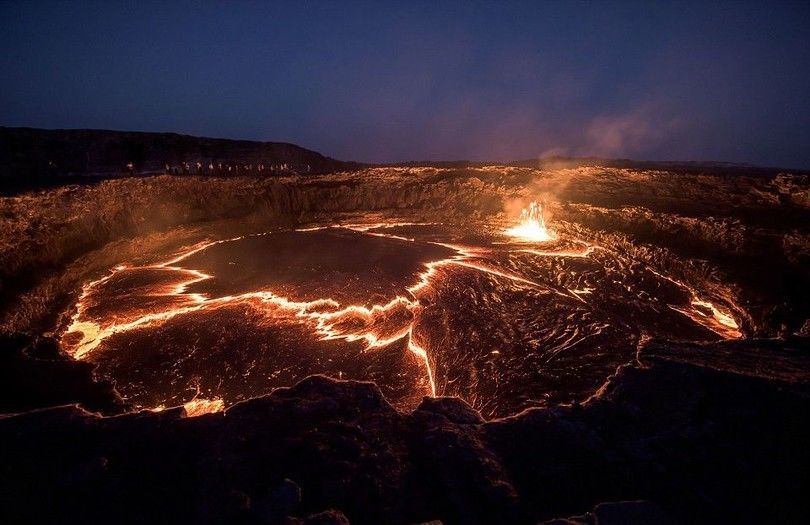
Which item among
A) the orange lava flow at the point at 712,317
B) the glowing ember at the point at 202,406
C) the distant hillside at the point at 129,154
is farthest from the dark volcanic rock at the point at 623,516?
the distant hillside at the point at 129,154

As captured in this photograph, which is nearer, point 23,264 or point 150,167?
point 23,264

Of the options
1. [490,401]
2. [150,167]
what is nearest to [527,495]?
[490,401]

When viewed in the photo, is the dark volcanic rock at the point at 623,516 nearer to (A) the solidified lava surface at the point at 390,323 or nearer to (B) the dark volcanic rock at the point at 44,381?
(A) the solidified lava surface at the point at 390,323

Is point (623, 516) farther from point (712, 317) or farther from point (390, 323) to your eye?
point (712, 317)

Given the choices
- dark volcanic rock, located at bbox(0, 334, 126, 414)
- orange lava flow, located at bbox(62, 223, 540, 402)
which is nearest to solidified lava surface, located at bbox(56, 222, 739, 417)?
orange lava flow, located at bbox(62, 223, 540, 402)

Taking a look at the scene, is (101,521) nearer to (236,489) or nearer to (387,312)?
(236,489)

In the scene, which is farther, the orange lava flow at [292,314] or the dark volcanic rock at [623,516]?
the orange lava flow at [292,314]

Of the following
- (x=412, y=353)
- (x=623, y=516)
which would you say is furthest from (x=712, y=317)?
(x=623, y=516)
